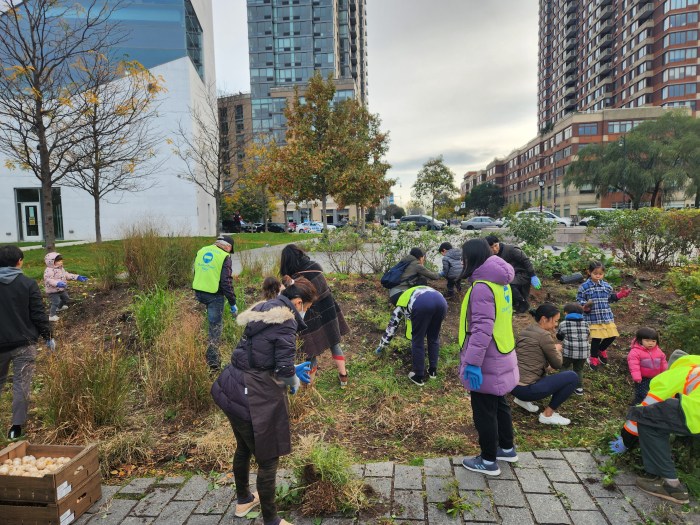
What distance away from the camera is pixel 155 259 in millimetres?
8086

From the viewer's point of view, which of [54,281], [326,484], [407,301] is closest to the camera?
[326,484]

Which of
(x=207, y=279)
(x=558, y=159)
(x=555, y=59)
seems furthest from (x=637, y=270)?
(x=555, y=59)

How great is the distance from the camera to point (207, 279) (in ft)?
18.1

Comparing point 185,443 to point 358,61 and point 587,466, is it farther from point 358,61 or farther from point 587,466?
point 358,61

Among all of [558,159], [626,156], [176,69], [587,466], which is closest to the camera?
[587,466]

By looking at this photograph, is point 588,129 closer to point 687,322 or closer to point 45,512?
point 687,322

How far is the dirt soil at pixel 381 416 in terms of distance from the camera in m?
3.61

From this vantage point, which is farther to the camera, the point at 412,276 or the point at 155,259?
the point at 155,259

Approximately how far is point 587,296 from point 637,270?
4273 mm

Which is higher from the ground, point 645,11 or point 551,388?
point 645,11

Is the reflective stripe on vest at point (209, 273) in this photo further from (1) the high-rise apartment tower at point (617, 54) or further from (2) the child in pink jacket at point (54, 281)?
(1) the high-rise apartment tower at point (617, 54)

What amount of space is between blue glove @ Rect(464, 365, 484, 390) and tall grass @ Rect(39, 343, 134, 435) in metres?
3.10

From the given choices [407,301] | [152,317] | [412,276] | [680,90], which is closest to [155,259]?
[152,317]

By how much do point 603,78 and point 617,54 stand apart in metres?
4.78
